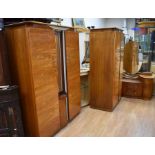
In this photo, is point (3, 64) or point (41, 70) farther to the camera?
point (41, 70)

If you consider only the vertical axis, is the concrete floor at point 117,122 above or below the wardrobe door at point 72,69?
below

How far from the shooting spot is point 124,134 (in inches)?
100

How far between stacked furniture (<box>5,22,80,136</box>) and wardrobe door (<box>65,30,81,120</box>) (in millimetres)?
17

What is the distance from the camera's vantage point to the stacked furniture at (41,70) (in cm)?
193

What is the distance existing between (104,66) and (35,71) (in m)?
1.63

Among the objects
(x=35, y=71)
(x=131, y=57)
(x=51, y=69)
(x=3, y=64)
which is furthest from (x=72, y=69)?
(x=131, y=57)

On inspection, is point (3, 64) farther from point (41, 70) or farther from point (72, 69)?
point (72, 69)

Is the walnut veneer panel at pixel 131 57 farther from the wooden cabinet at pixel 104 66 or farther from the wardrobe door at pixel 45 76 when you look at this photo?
the wardrobe door at pixel 45 76

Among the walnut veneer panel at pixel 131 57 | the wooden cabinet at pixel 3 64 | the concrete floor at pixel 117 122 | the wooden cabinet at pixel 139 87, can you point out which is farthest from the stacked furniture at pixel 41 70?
the walnut veneer panel at pixel 131 57

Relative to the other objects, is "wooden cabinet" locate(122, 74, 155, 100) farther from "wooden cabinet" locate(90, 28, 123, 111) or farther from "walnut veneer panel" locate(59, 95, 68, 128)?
"walnut veneer panel" locate(59, 95, 68, 128)

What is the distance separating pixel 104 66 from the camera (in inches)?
126

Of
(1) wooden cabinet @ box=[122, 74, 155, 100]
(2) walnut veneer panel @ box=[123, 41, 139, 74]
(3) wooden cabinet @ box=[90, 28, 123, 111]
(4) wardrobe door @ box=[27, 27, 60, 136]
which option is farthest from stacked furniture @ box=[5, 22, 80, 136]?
(2) walnut veneer panel @ box=[123, 41, 139, 74]

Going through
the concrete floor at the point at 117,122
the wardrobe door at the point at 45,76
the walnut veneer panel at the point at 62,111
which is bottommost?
the concrete floor at the point at 117,122
